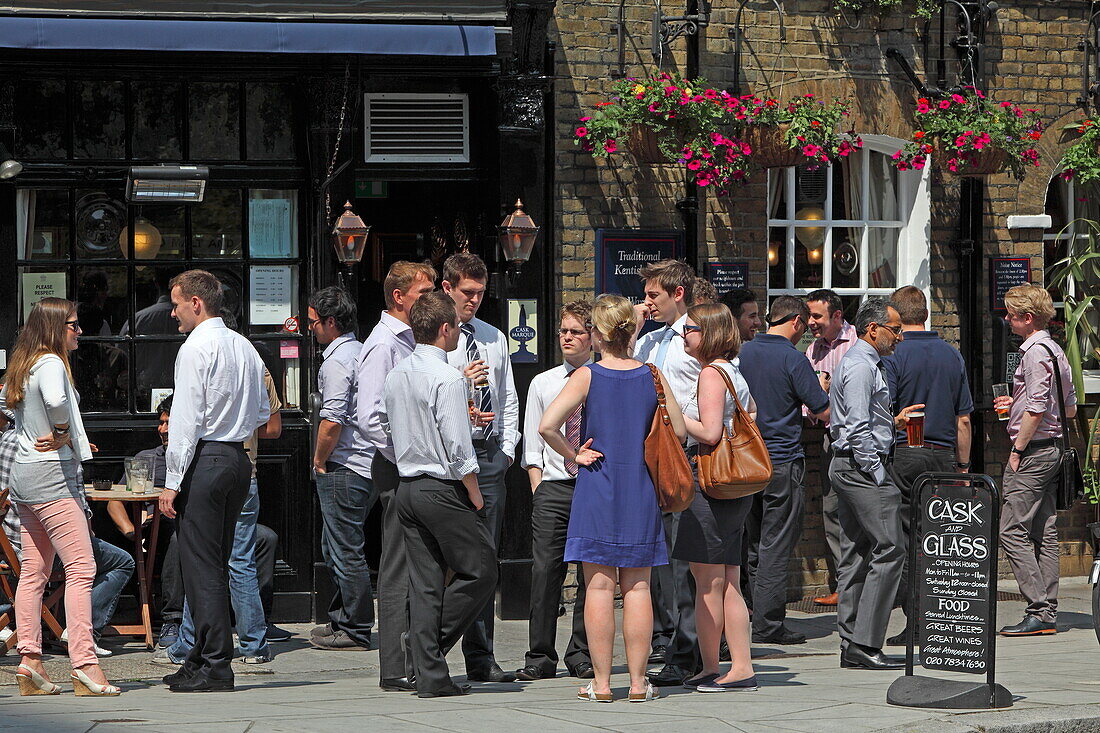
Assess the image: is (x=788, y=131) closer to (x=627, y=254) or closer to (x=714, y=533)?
(x=627, y=254)

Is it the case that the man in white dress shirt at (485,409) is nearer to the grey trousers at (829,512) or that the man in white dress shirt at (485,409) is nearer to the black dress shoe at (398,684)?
the black dress shoe at (398,684)

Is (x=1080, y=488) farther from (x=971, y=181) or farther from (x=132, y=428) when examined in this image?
(x=132, y=428)

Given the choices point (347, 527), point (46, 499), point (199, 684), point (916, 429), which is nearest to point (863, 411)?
point (916, 429)

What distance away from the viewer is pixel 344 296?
8828mm

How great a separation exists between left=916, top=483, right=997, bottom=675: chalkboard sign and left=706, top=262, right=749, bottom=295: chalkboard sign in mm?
3576

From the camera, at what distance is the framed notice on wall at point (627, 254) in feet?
33.8

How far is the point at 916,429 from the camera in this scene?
893cm

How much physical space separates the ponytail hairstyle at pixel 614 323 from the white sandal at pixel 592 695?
61.9 inches

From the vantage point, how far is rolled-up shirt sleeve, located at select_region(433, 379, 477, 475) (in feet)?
23.0

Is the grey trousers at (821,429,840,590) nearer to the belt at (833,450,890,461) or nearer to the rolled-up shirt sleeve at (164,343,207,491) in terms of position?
the belt at (833,450,890,461)

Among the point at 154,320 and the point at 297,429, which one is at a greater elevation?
the point at 154,320

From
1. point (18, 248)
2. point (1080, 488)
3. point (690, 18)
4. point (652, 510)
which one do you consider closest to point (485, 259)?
point (690, 18)

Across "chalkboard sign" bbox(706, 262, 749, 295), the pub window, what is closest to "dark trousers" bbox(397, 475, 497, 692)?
"chalkboard sign" bbox(706, 262, 749, 295)

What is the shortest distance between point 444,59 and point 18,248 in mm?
2991
